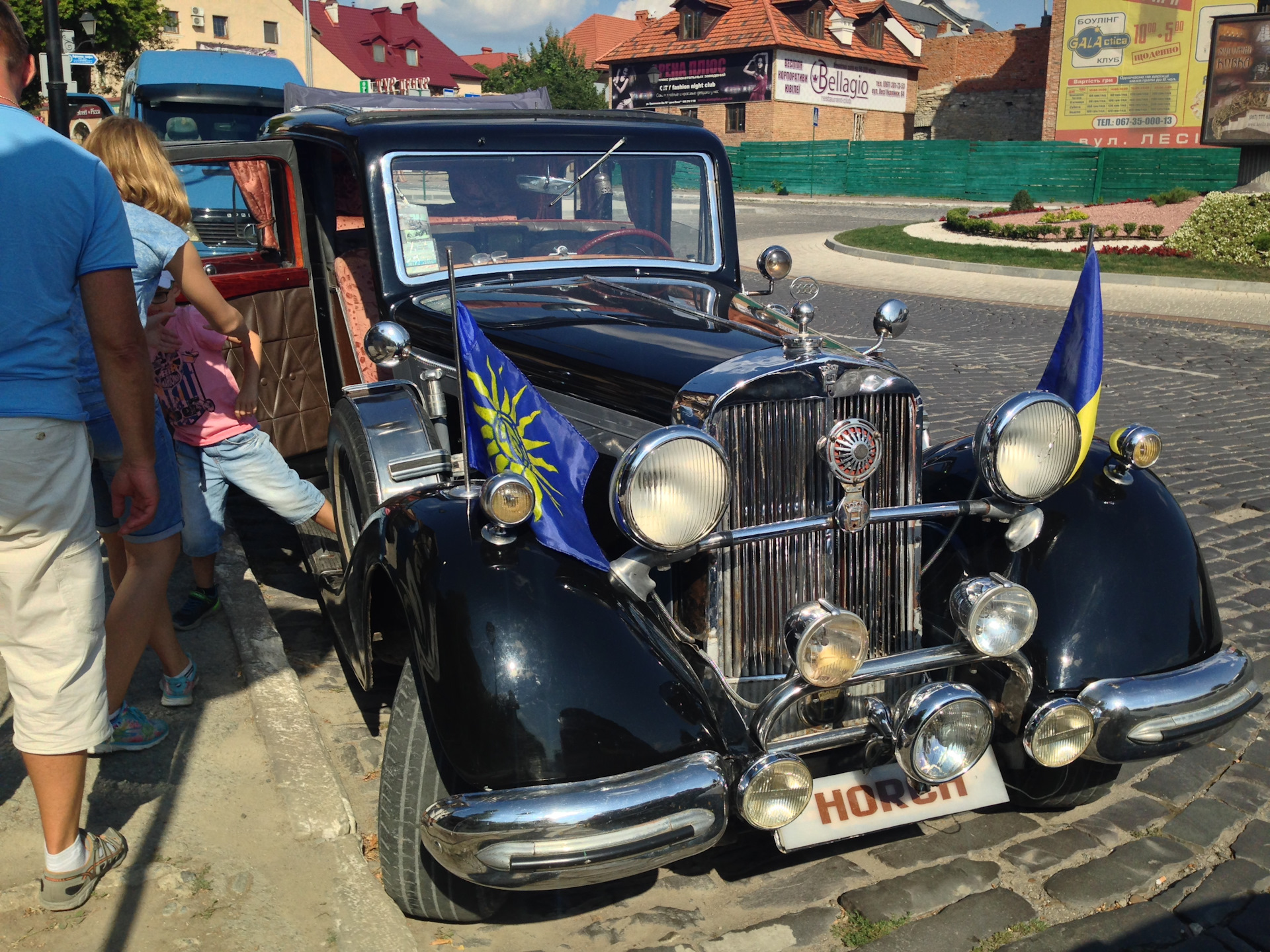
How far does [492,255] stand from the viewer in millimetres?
3719

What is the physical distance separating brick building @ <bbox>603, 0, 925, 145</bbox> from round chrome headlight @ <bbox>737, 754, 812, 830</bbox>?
42.4m

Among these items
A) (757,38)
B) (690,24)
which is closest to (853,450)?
(757,38)

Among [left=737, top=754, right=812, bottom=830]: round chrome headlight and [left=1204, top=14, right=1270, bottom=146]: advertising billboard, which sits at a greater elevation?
[left=1204, top=14, right=1270, bottom=146]: advertising billboard

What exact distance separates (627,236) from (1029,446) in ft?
6.15

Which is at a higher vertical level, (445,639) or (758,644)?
(445,639)

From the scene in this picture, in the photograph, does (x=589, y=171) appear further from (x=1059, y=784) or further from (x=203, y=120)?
(x=203, y=120)

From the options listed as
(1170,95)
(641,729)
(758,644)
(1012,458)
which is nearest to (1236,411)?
(1012,458)

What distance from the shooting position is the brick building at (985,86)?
4191cm

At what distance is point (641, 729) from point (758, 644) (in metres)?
0.51

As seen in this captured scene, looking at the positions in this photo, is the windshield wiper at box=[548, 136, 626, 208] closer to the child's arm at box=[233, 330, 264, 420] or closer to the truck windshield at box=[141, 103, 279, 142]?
the child's arm at box=[233, 330, 264, 420]

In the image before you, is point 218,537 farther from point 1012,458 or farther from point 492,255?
point 1012,458

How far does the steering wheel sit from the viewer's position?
3873 mm

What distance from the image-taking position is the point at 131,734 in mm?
2838

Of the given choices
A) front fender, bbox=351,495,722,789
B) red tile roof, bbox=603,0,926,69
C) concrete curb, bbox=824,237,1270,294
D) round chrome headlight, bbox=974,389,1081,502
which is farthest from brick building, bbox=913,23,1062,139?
front fender, bbox=351,495,722,789
